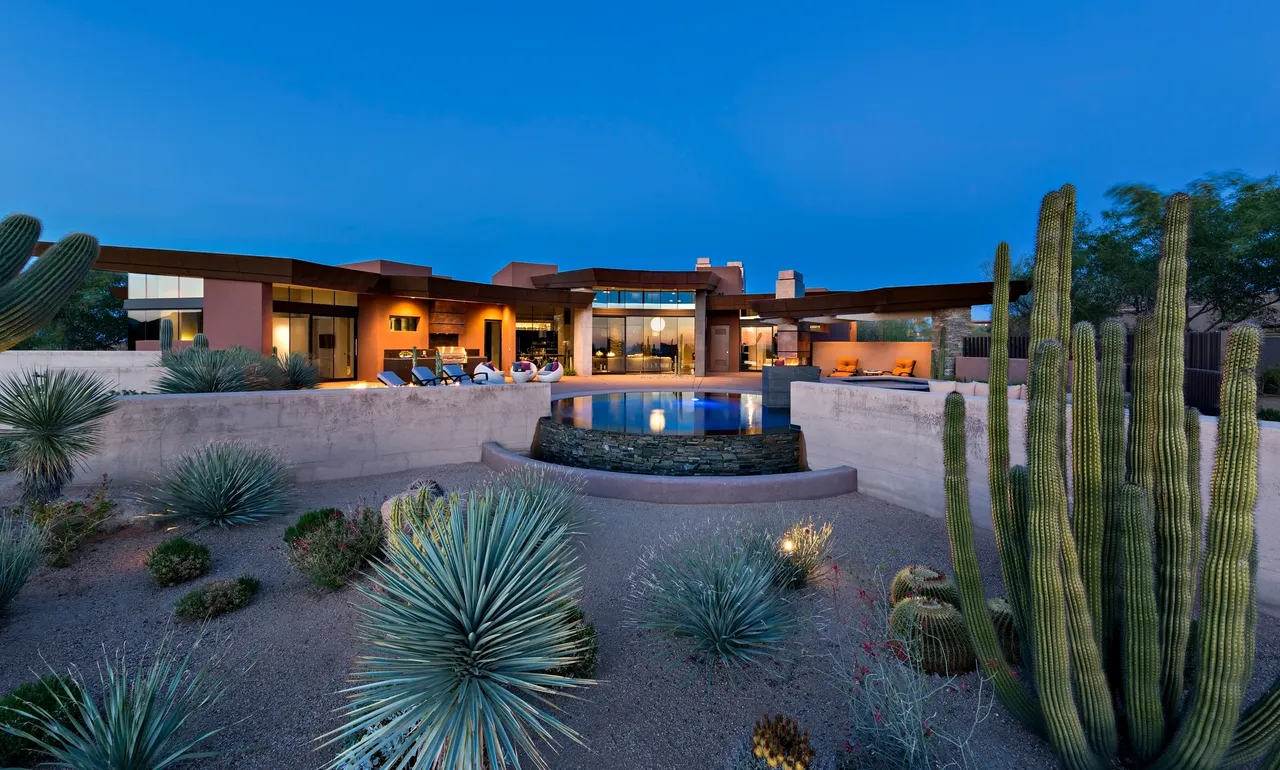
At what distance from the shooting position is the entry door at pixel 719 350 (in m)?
28.3

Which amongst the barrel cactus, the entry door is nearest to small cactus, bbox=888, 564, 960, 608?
the barrel cactus

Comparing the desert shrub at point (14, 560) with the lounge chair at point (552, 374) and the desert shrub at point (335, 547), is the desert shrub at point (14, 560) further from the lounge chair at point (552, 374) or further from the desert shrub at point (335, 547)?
the lounge chair at point (552, 374)

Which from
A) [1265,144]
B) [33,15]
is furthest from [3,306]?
[1265,144]

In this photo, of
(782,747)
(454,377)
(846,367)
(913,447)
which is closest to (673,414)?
(913,447)

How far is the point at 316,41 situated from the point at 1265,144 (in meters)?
143

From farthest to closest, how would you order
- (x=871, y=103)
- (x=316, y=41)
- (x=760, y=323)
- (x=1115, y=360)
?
(x=871, y=103), (x=316, y=41), (x=760, y=323), (x=1115, y=360)

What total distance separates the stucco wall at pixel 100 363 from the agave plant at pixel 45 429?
8002 millimetres

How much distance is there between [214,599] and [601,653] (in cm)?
312

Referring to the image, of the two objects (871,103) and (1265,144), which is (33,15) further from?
(1265,144)

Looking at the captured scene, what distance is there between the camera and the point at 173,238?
5098 inches

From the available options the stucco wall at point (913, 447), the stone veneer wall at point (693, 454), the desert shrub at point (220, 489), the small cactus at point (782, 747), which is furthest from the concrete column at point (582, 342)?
the small cactus at point (782, 747)

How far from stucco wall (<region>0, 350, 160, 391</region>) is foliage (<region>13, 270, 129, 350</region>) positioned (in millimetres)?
15157

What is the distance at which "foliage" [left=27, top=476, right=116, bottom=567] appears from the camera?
528 centimetres

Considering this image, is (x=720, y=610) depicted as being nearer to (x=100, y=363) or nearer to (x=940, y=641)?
(x=940, y=641)
